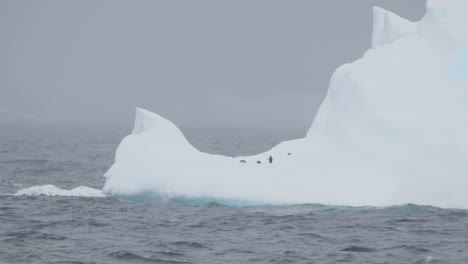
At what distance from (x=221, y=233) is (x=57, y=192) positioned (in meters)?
12.2

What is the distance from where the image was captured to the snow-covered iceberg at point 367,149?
30094 millimetres

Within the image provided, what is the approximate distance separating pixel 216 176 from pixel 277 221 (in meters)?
4.25

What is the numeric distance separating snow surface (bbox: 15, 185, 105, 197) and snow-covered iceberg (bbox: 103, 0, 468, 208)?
7.47 ft

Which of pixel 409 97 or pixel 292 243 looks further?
pixel 409 97

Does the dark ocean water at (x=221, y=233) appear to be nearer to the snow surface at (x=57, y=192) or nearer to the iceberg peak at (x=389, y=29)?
the snow surface at (x=57, y=192)

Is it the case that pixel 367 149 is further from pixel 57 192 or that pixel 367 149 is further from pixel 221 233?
pixel 57 192

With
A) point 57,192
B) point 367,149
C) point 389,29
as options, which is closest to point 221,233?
point 367,149

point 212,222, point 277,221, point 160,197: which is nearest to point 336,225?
point 277,221

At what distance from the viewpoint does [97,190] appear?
36031 millimetres

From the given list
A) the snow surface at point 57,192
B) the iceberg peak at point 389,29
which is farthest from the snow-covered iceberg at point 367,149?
the snow surface at point 57,192

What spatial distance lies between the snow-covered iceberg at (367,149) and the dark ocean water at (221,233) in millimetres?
734

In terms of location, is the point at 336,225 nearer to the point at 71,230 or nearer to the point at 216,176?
the point at 216,176

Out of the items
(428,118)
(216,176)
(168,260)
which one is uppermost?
(428,118)

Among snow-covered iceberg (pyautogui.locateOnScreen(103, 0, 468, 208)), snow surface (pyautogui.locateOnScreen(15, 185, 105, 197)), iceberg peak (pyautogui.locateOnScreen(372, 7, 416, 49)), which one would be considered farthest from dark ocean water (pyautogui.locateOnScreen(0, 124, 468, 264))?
iceberg peak (pyautogui.locateOnScreen(372, 7, 416, 49))
